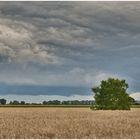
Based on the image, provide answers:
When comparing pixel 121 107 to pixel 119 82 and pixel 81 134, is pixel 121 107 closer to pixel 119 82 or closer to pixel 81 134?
pixel 119 82

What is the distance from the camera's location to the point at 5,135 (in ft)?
52.1

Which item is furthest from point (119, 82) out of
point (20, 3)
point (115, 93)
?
point (20, 3)

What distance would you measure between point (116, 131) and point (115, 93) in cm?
3455

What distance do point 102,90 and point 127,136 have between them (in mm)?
35622

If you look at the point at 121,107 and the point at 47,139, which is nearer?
the point at 47,139

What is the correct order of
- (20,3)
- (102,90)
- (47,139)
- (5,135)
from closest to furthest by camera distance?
(47,139), (5,135), (20,3), (102,90)

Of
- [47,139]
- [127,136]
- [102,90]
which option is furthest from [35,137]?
[102,90]

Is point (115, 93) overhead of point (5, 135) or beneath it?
overhead

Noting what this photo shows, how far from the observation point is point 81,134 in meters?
16.1

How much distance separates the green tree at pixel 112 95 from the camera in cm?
5131

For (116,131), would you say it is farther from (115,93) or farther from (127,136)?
(115,93)

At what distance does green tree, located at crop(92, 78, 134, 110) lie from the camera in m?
51.3

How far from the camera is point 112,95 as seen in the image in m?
51.8

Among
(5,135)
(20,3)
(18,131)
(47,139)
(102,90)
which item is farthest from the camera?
(102,90)
